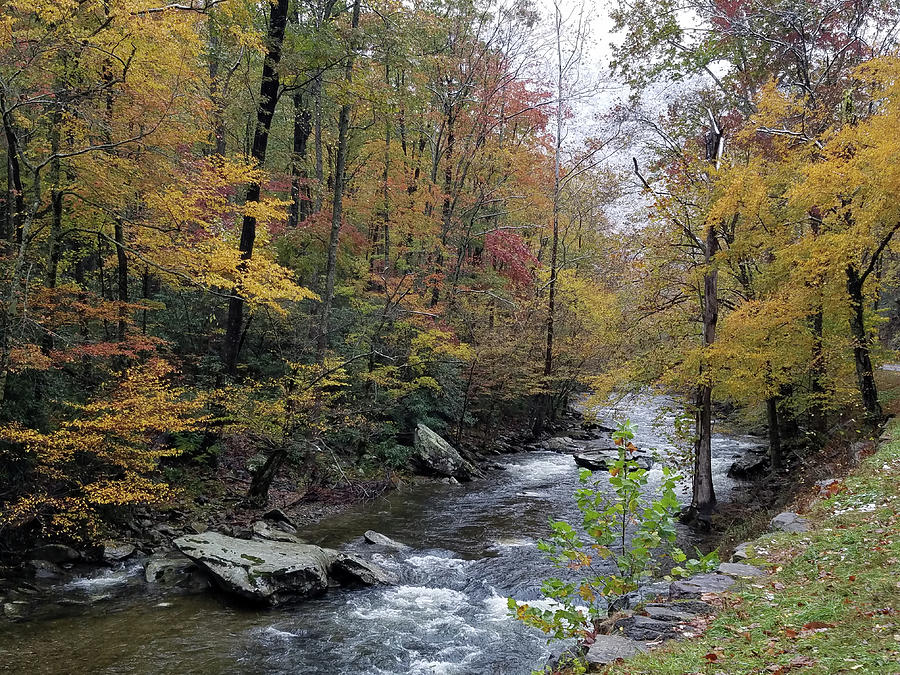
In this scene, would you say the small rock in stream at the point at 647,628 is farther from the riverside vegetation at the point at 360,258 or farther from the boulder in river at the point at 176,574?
the boulder in river at the point at 176,574

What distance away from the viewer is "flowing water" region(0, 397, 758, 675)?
6.14m

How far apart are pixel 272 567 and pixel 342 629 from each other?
5.10 feet

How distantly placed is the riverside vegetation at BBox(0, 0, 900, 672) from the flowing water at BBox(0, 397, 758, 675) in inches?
46.3

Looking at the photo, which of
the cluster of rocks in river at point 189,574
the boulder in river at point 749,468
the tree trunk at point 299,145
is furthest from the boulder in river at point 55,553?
the boulder in river at point 749,468

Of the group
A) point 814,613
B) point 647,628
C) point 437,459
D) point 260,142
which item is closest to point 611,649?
point 647,628

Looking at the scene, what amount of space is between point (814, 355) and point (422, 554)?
31.3 feet

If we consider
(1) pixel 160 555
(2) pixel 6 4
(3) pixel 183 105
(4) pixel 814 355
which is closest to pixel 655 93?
(4) pixel 814 355

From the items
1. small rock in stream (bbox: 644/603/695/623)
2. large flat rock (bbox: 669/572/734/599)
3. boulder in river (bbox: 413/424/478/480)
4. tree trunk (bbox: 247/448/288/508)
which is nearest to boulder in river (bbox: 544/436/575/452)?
boulder in river (bbox: 413/424/478/480)

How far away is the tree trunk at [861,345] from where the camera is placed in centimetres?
1109

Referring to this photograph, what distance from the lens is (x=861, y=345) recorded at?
437 inches

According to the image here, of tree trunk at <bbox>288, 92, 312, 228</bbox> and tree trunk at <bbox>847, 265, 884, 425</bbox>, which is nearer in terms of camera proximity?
tree trunk at <bbox>847, 265, 884, 425</bbox>

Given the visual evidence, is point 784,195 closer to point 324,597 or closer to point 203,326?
point 324,597

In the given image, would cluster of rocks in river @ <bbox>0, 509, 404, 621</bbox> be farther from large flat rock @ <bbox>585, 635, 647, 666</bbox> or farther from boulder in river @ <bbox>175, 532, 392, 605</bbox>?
large flat rock @ <bbox>585, 635, 647, 666</bbox>

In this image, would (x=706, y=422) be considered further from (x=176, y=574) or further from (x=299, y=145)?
(x=299, y=145)
